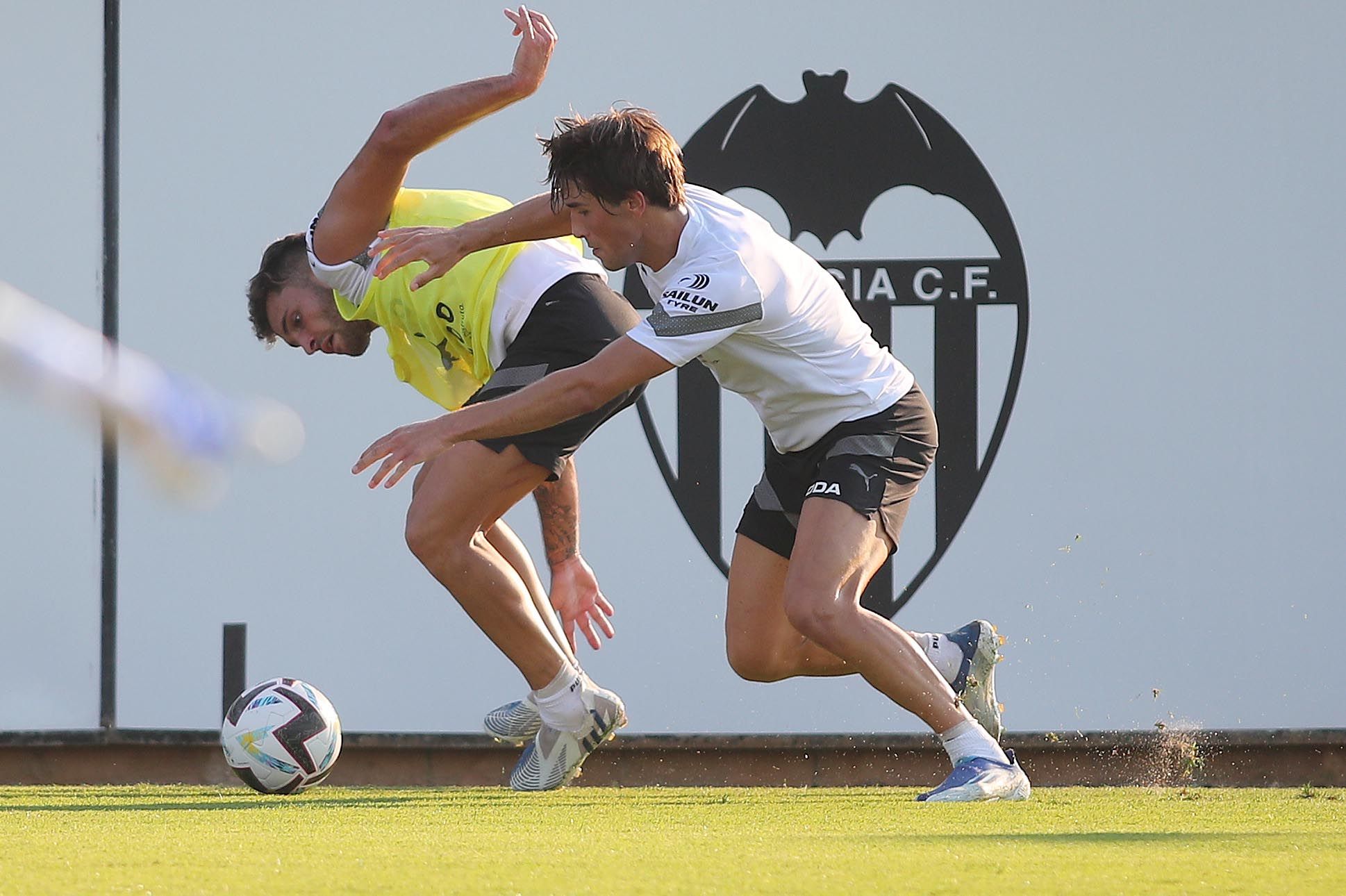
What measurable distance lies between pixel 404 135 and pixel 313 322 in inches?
23.8

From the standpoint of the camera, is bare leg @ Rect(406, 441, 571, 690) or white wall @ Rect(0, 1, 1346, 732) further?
white wall @ Rect(0, 1, 1346, 732)

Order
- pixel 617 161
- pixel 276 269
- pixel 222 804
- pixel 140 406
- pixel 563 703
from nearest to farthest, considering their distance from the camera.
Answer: pixel 140 406 → pixel 617 161 → pixel 222 804 → pixel 563 703 → pixel 276 269

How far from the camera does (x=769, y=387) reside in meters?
3.25

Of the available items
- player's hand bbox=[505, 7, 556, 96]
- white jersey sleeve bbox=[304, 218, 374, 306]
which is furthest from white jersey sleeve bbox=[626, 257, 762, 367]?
white jersey sleeve bbox=[304, 218, 374, 306]

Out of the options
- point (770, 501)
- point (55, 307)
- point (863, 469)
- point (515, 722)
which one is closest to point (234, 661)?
point (515, 722)

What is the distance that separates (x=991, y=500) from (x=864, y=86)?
1178mm

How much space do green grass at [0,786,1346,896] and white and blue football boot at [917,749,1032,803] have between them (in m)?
0.04

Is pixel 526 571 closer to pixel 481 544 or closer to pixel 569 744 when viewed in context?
pixel 481 544

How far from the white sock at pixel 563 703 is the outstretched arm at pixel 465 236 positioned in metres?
0.93

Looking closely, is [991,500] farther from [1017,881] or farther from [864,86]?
[1017,881]

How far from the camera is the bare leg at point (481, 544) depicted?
3.51 m

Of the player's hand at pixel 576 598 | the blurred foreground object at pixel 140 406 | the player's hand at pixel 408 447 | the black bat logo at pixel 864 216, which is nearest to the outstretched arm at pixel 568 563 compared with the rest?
the player's hand at pixel 576 598

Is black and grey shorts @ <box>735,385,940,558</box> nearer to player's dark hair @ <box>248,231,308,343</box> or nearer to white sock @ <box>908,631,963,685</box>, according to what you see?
white sock @ <box>908,631,963,685</box>

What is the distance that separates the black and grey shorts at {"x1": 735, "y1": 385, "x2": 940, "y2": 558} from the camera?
3.21m
